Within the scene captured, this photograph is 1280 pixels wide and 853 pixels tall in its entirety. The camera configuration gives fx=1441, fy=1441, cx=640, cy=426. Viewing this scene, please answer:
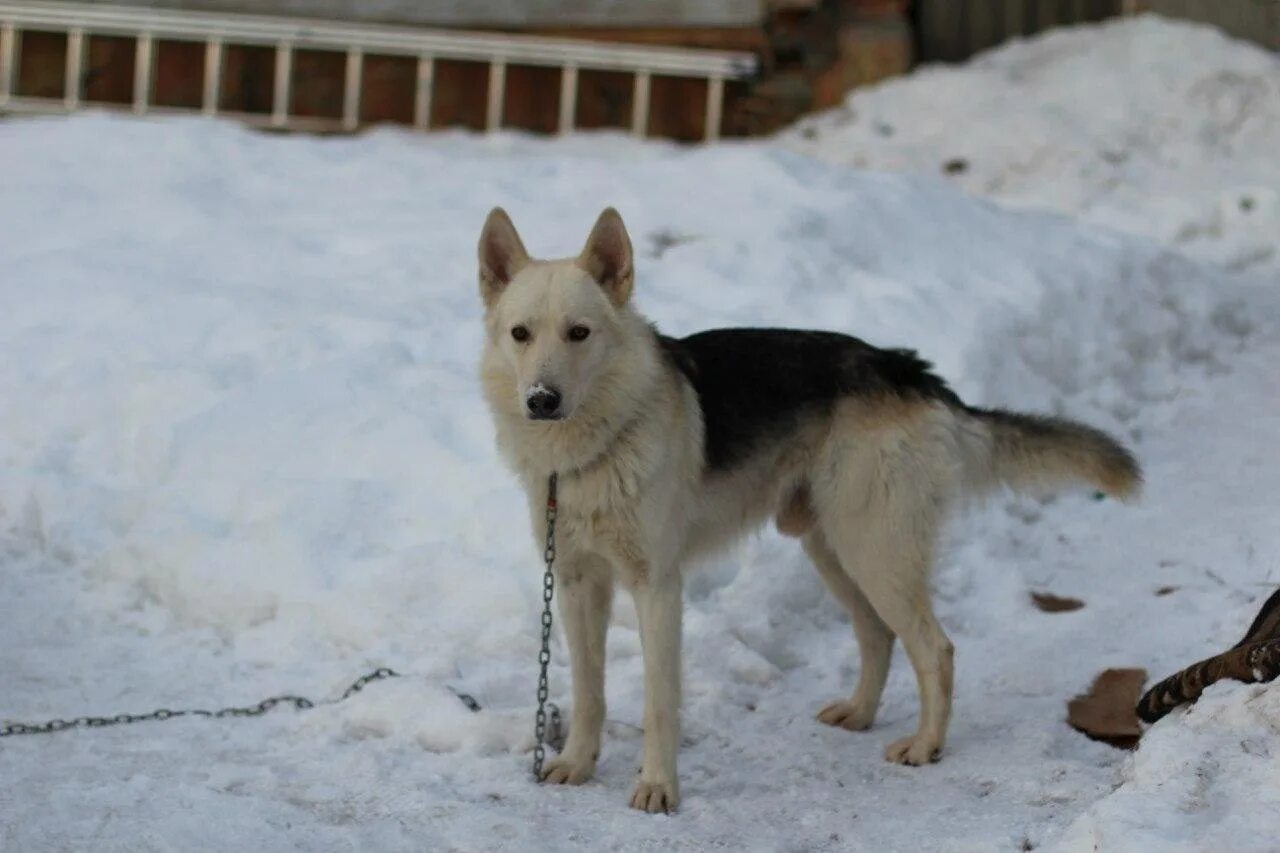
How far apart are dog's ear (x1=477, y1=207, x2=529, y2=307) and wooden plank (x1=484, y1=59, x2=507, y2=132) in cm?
609

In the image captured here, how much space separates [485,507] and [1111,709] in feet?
8.67

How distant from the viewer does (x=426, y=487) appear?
637 centimetres

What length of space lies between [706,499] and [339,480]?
2.15m

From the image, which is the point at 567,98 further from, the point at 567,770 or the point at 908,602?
the point at 567,770

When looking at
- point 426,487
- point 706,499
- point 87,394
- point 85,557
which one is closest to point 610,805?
point 706,499

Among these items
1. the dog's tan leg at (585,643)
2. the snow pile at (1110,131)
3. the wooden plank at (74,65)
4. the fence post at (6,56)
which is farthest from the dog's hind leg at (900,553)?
the fence post at (6,56)

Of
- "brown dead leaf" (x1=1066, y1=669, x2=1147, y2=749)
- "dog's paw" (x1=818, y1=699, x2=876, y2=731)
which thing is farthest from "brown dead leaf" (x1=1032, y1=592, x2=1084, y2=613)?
"dog's paw" (x1=818, y1=699, x2=876, y2=731)

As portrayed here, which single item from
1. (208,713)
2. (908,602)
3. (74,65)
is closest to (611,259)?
(908,602)

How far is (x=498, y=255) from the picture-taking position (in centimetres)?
484

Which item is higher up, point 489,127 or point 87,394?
point 489,127

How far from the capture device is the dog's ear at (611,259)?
4715mm

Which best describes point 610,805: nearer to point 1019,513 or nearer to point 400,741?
point 400,741

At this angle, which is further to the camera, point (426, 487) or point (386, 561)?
point (426, 487)

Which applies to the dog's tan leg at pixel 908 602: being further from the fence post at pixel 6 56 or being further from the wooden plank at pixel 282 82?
the fence post at pixel 6 56
